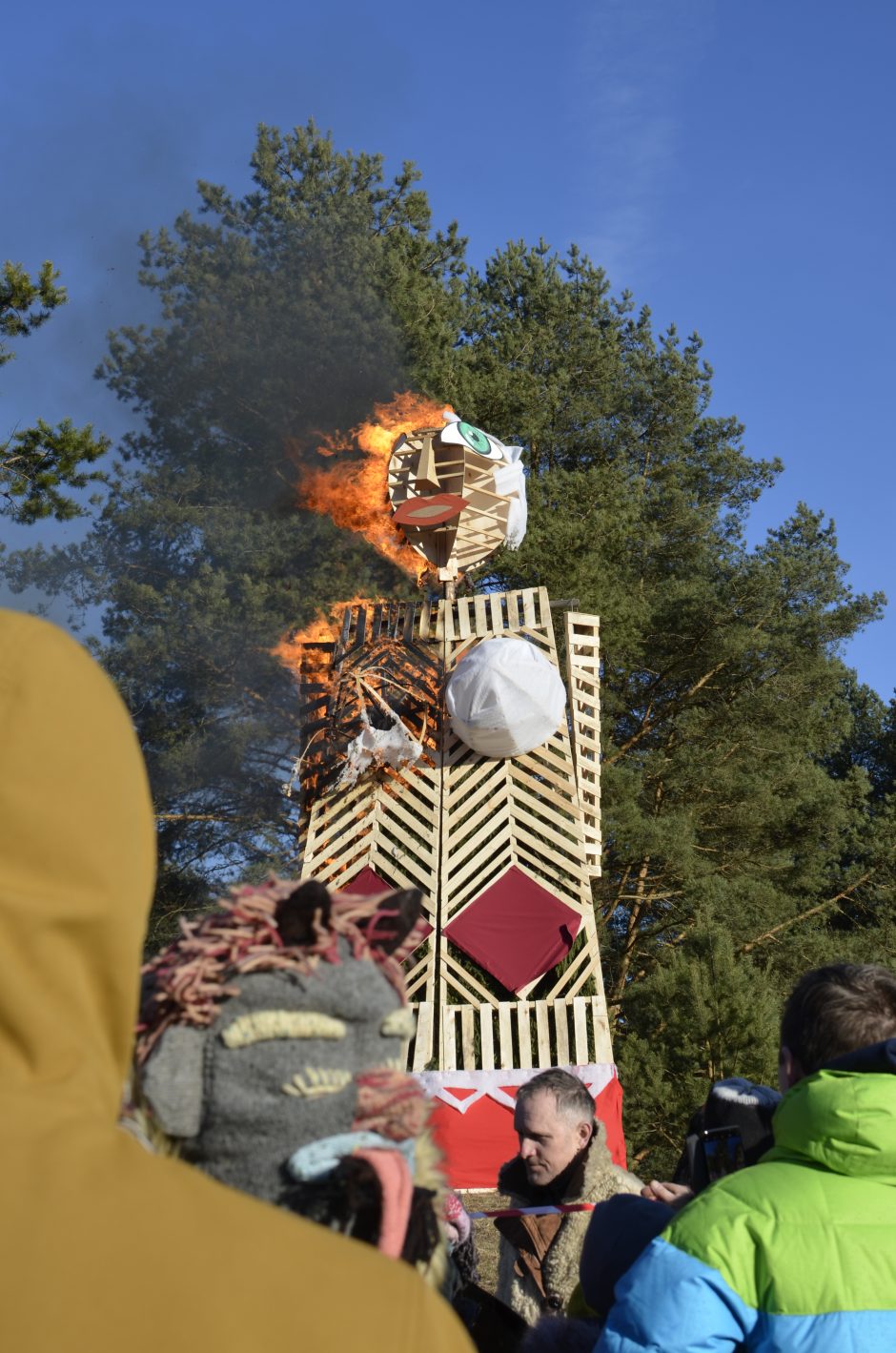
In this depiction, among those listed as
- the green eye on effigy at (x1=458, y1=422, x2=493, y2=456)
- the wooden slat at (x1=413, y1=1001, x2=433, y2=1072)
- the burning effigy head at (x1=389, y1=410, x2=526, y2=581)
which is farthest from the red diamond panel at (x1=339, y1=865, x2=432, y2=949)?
the green eye on effigy at (x1=458, y1=422, x2=493, y2=456)

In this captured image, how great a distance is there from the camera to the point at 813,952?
55.5 ft

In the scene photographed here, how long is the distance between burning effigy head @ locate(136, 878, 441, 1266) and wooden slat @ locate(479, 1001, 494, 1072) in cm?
688

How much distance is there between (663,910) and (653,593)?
4998 millimetres

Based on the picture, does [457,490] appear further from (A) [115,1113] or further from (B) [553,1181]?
(A) [115,1113]

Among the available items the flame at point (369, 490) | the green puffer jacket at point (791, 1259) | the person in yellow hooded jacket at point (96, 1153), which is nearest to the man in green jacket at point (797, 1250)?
the green puffer jacket at point (791, 1259)

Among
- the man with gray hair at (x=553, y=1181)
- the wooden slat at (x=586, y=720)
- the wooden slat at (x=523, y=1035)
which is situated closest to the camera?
the man with gray hair at (x=553, y=1181)

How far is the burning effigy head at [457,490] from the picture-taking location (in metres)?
8.94

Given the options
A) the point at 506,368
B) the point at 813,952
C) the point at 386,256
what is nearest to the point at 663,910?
the point at 813,952

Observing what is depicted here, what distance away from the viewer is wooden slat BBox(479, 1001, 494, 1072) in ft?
24.9

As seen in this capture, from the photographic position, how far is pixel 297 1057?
93cm

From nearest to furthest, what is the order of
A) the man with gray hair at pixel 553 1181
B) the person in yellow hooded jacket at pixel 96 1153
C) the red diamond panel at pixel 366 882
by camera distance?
1. the person in yellow hooded jacket at pixel 96 1153
2. the man with gray hair at pixel 553 1181
3. the red diamond panel at pixel 366 882

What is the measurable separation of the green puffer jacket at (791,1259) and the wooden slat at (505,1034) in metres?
6.02

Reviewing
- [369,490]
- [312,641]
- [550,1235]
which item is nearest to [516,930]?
[312,641]

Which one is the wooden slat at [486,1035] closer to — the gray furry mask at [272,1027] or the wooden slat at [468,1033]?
the wooden slat at [468,1033]
